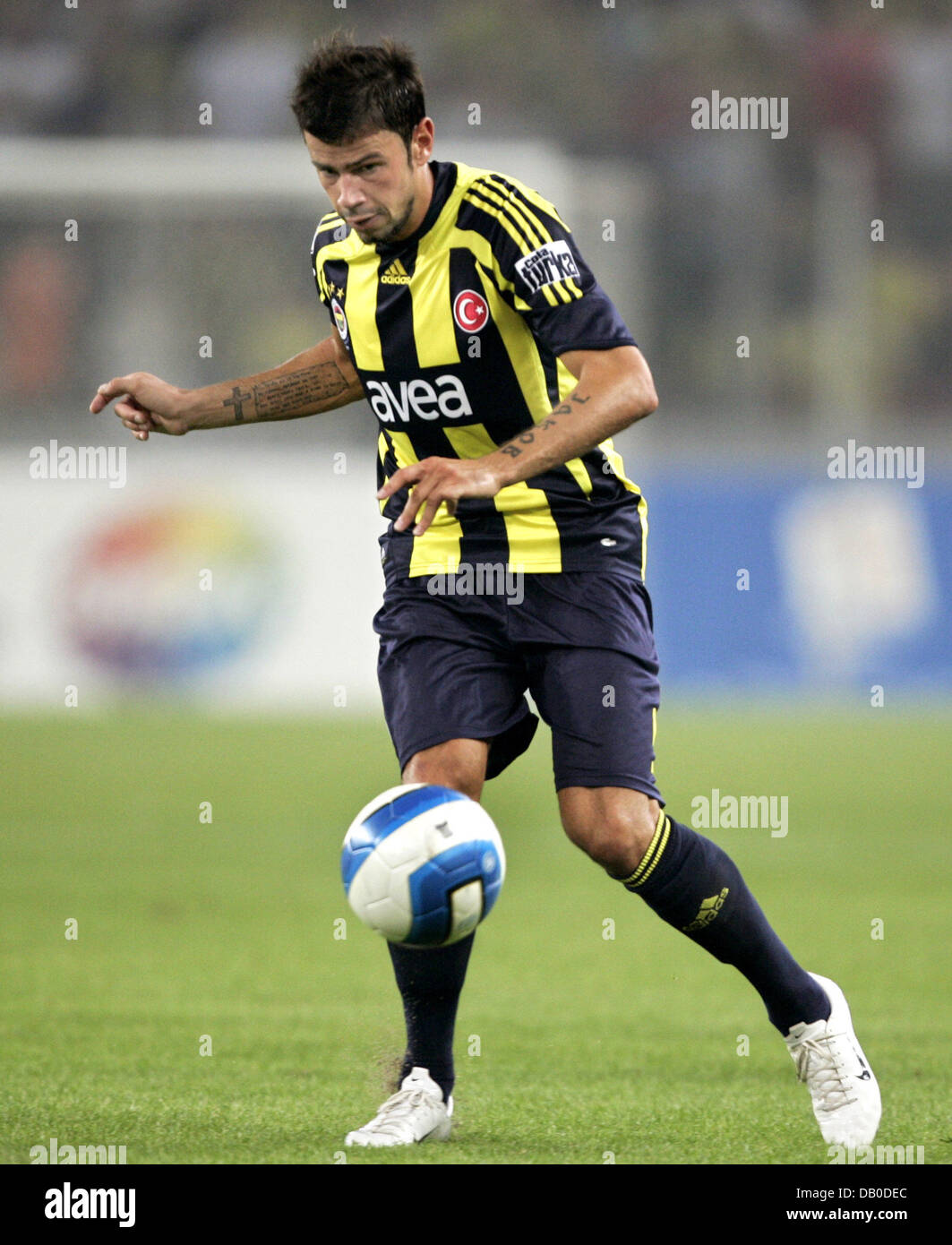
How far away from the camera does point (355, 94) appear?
374cm

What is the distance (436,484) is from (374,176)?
0.77 metres

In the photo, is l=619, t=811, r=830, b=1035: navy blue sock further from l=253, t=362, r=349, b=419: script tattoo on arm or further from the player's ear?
the player's ear

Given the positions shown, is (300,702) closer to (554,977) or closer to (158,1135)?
(554,977)

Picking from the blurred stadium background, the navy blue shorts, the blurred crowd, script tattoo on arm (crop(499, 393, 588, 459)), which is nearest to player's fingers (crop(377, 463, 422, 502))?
script tattoo on arm (crop(499, 393, 588, 459))

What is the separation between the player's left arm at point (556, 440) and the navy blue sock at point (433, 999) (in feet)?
3.39

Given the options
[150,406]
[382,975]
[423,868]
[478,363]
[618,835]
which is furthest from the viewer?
[382,975]

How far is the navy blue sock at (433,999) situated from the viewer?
4.08m

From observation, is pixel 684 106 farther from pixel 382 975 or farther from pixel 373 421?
pixel 382 975

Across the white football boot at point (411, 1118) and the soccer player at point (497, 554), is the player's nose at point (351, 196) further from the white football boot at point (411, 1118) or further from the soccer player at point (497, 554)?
the white football boot at point (411, 1118)

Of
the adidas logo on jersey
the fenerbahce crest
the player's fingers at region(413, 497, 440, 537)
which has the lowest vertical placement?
the player's fingers at region(413, 497, 440, 537)

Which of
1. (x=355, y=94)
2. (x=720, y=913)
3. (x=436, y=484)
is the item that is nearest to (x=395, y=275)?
(x=355, y=94)

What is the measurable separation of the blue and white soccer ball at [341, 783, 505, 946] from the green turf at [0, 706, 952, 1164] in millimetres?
487

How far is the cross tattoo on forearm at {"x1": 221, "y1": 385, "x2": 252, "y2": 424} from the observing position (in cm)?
445

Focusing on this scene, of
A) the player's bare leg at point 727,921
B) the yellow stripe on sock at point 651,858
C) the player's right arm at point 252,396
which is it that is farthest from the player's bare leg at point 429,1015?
the player's right arm at point 252,396
